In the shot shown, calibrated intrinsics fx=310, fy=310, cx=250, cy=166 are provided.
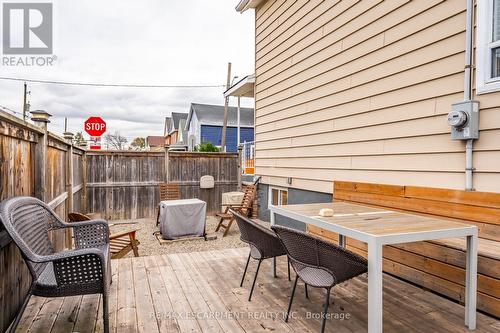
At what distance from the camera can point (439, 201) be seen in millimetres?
2840

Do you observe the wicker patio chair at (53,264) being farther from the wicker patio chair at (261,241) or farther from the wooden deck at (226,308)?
the wicker patio chair at (261,241)

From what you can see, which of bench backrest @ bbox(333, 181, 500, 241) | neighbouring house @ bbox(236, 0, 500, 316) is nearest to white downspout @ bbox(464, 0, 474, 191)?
neighbouring house @ bbox(236, 0, 500, 316)

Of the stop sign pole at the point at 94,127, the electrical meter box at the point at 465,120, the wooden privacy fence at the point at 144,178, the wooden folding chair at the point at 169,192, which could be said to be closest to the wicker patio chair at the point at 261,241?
the electrical meter box at the point at 465,120

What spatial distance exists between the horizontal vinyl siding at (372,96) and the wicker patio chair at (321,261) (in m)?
1.43

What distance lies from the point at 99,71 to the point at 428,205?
17.0 m

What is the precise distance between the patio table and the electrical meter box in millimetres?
827

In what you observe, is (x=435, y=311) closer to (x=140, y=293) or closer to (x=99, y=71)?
(x=140, y=293)

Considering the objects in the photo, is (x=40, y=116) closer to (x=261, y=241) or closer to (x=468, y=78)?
(x=261, y=241)

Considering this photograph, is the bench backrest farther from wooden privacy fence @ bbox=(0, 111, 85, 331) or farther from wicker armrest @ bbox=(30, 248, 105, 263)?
wooden privacy fence @ bbox=(0, 111, 85, 331)

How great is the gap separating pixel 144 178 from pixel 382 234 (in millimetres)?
7320

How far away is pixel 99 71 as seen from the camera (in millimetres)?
16016

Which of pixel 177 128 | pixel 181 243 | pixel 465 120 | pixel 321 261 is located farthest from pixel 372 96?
pixel 177 128

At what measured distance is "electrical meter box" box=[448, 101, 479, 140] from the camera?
2.54 metres

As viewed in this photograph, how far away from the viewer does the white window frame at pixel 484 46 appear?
8.13 feet
